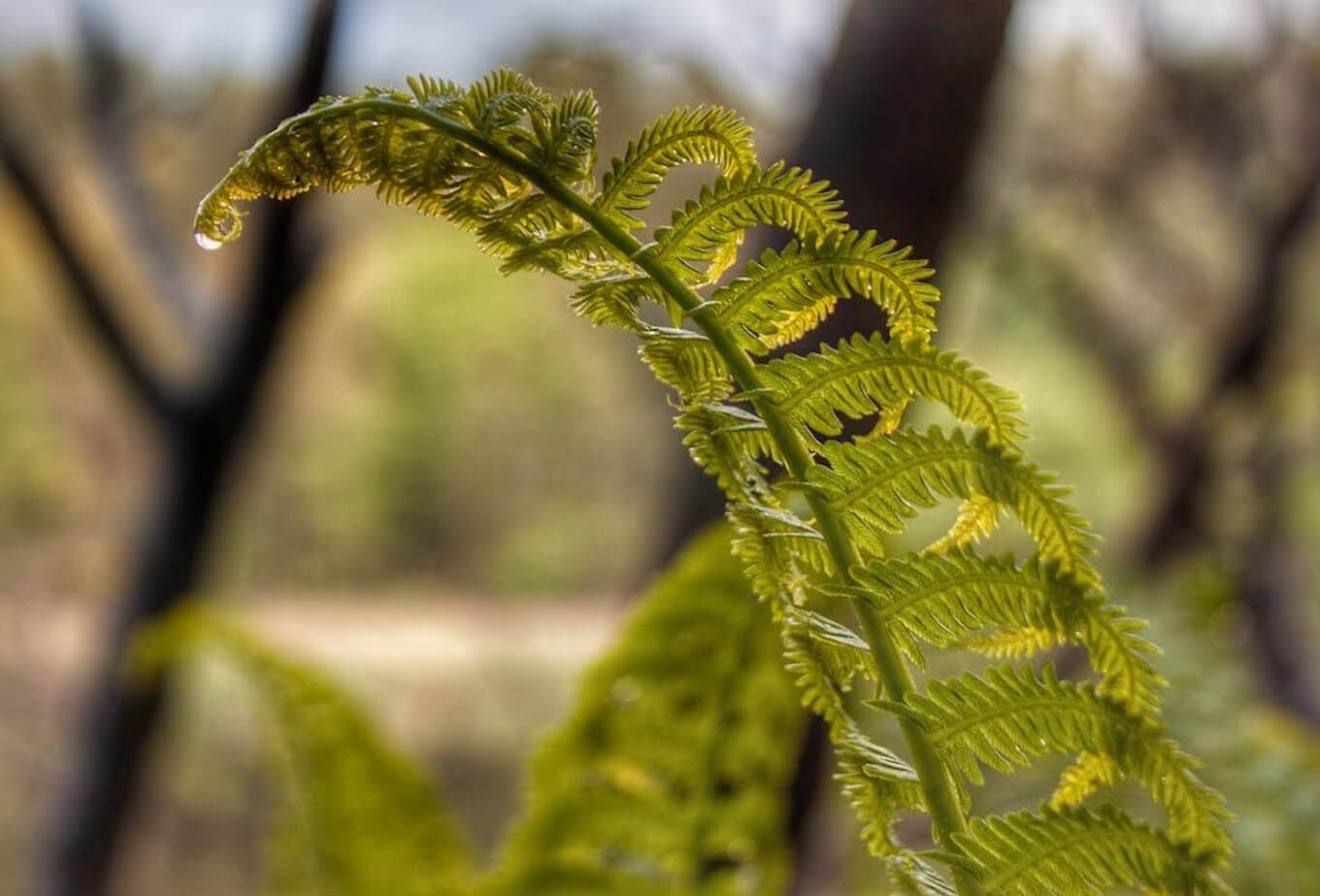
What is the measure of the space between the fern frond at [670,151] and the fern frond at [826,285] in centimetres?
3

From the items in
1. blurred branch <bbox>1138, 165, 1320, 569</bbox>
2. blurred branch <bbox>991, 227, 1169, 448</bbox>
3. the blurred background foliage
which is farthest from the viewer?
blurred branch <bbox>991, 227, 1169, 448</bbox>

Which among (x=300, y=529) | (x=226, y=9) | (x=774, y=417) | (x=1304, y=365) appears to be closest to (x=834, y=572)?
(x=774, y=417)

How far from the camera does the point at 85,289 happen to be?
142 centimetres

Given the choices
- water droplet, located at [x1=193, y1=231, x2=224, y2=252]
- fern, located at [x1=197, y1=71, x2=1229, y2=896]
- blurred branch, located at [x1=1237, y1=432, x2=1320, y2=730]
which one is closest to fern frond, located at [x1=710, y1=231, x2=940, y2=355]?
fern, located at [x1=197, y1=71, x2=1229, y2=896]

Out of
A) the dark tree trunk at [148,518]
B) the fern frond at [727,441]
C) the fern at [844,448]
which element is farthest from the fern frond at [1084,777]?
the dark tree trunk at [148,518]

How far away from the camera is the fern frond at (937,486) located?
29 cm

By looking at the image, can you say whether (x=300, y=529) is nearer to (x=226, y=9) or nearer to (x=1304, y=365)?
(x=226, y=9)

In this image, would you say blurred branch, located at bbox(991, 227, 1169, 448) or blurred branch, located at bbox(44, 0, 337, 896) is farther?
blurred branch, located at bbox(991, 227, 1169, 448)

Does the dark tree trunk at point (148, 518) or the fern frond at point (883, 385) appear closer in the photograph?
the fern frond at point (883, 385)

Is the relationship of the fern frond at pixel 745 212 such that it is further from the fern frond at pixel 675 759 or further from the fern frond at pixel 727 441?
the fern frond at pixel 675 759

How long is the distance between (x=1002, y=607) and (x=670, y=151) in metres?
0.14

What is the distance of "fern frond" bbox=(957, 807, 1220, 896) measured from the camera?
0.31m

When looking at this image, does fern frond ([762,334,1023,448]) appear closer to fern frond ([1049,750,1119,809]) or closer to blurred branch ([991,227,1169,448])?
fern frond ([1049,750,1119,809])

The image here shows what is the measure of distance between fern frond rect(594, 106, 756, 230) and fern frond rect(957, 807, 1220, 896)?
0.59 feet
